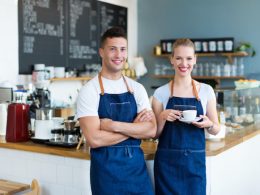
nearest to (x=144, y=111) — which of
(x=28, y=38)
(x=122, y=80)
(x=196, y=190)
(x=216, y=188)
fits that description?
(x=122, y=80)

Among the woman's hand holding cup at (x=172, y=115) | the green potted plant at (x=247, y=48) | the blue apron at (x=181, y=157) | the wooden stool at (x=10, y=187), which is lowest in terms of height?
the wooden stool at (x=10, y=187)

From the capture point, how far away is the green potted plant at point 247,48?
18.7 ft

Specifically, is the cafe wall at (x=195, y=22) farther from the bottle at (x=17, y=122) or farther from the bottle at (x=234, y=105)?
the bottle at (x=17, y=122)

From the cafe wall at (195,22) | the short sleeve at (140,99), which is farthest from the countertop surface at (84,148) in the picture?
the cafe wall at (195,22)

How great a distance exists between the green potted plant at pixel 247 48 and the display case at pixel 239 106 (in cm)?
210

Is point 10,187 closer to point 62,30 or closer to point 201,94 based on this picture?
point 201,94

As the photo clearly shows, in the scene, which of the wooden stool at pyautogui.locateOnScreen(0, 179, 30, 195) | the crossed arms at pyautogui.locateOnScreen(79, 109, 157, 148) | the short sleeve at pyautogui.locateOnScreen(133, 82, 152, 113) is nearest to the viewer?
the crossed arms at pyautogui.locateOnScreen(79, 109, 157, 148)

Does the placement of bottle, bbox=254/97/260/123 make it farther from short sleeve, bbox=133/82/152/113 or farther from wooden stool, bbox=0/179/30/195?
wooden stool, bbox=0/179/30/195

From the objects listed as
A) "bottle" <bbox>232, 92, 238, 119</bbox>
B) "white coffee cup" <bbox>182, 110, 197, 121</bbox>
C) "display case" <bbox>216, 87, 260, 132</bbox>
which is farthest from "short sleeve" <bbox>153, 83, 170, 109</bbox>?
"bottle" <bbox>232, 92, 238, 119</bbox>

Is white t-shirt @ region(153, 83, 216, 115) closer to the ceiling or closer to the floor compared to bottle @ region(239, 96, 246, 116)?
closer to the ceiling

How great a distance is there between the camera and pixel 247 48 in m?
5.78

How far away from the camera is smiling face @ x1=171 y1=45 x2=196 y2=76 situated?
2137mm

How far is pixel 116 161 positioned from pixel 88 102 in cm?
32

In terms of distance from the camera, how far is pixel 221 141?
8.74 feet
